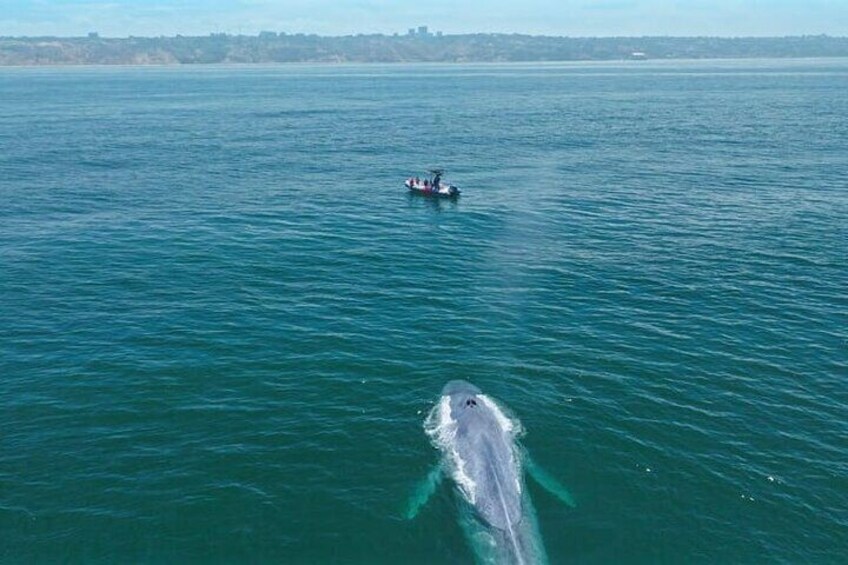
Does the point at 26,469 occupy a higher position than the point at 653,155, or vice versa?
the point at 653,155

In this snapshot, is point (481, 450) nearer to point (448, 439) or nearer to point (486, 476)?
point (486, 476)

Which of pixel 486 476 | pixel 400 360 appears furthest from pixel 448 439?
pixel 400 360

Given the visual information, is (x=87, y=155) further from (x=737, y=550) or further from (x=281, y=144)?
(x=737, y=550)

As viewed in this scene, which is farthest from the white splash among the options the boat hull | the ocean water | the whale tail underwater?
the boat hull

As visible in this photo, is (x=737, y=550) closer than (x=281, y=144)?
Yes

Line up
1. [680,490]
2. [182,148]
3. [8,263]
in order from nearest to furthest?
[680,490], [8,263], [182,148]

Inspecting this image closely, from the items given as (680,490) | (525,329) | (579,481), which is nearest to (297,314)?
(525,329)

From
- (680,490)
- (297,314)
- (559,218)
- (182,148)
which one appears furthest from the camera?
(182,148)
